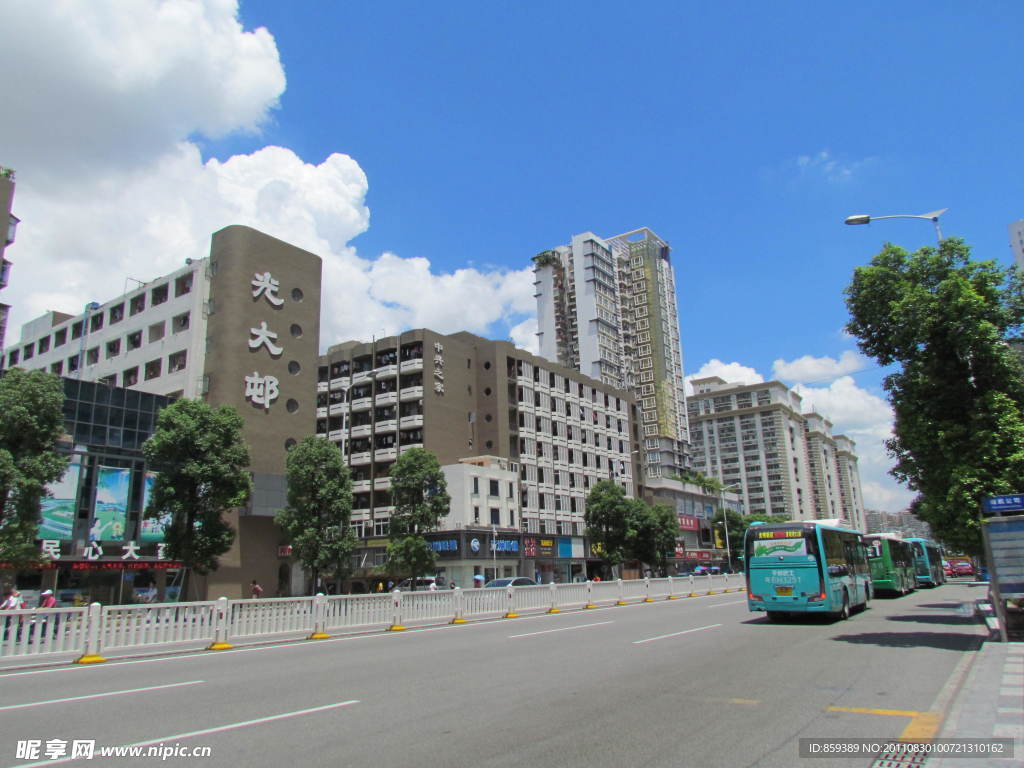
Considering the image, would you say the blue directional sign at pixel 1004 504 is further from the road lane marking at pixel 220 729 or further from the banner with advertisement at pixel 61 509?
the banner with advertisement at pixel 61 509

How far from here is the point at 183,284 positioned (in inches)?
1762

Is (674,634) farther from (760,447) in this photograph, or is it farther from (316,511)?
(760,447)

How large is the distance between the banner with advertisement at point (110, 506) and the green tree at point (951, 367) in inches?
1450

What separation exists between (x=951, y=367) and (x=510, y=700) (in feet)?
37.4

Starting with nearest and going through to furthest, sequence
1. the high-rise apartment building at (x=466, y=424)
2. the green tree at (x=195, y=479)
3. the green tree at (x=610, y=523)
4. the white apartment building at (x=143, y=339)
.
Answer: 1. the green tree at (x=195, y=479)
2. the white apartment building at (x=143, y=339)
3. the green tree at (x=610, y=523)
4. the high-rise apartment building at (x=466, y=424)

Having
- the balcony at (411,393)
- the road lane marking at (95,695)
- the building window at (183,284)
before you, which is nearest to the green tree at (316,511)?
the building window at (183,284)

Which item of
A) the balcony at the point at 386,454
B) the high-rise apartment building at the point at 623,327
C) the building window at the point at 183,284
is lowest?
the balcony at the point at 386,454

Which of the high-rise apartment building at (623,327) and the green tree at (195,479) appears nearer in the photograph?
the green tree at (195,479)

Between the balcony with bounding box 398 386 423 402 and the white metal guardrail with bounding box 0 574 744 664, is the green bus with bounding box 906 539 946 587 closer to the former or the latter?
the white metal guardrail with bounding box 0 574 744 664

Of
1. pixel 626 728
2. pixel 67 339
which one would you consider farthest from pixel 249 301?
pixel 626 728

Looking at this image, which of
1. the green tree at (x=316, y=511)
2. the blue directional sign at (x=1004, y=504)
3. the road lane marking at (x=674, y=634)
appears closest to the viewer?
the blue directional sign at (x=1004, y=504)

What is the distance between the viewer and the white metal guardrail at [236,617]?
13234mm

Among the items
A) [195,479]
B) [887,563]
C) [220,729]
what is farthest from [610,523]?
[220,729]

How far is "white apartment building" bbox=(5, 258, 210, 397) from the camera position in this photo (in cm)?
4247
